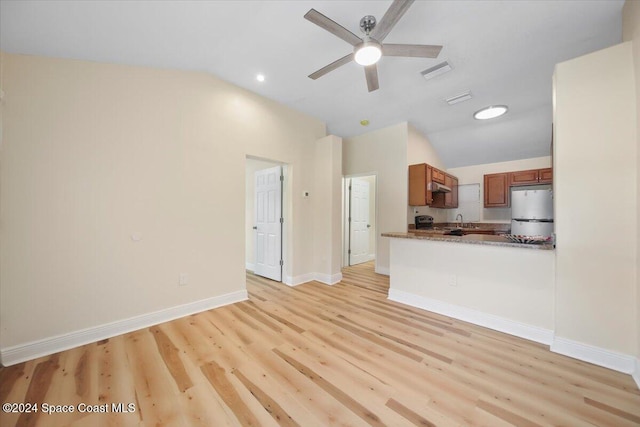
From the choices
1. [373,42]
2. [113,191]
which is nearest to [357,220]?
[373,42]

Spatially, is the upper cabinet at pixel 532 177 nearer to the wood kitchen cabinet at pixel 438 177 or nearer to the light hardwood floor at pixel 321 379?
the wood kitchen cabinet at pixel 438 177

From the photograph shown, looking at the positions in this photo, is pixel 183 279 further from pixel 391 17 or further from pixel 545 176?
pixel 545 176

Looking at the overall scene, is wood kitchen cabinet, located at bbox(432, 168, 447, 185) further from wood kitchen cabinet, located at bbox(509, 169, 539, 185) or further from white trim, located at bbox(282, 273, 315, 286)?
white trim, located at bbox(282, 273, 315, 286)

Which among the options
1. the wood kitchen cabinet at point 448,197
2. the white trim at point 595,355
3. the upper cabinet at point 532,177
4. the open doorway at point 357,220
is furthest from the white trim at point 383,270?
the upper cabinet at point 532,177

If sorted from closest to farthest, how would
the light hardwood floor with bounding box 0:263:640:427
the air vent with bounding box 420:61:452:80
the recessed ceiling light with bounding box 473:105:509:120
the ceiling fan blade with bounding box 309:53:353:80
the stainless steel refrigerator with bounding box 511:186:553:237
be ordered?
the light hardwood floor with bounding box 0:263:640:427, the ceiling fan blade with bounding box 309:53:353:80, the air vent with bounding box 420:61:452:80, the stainless steel refrigerator with bounding box 511:186:553:237, the recessed ceiling light with bounding box 473:105:509:120

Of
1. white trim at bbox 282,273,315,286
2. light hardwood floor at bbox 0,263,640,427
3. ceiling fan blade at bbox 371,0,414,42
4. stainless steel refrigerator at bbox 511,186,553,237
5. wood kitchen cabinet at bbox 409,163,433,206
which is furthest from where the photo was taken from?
wood kitchen cabinet at bbox 409,163,433,206

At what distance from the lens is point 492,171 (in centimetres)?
540

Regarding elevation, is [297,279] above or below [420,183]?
below

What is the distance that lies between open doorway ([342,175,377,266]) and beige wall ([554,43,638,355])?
3436 mm

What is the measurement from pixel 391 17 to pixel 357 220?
4.38 metres

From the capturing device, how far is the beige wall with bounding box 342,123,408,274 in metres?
4.44

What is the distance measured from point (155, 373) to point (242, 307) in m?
1.27

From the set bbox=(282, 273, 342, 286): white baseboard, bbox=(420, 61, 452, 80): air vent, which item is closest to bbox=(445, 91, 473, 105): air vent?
bbox=(420, 61, 452, 80): air vent

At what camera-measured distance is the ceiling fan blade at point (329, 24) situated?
1678 mm
